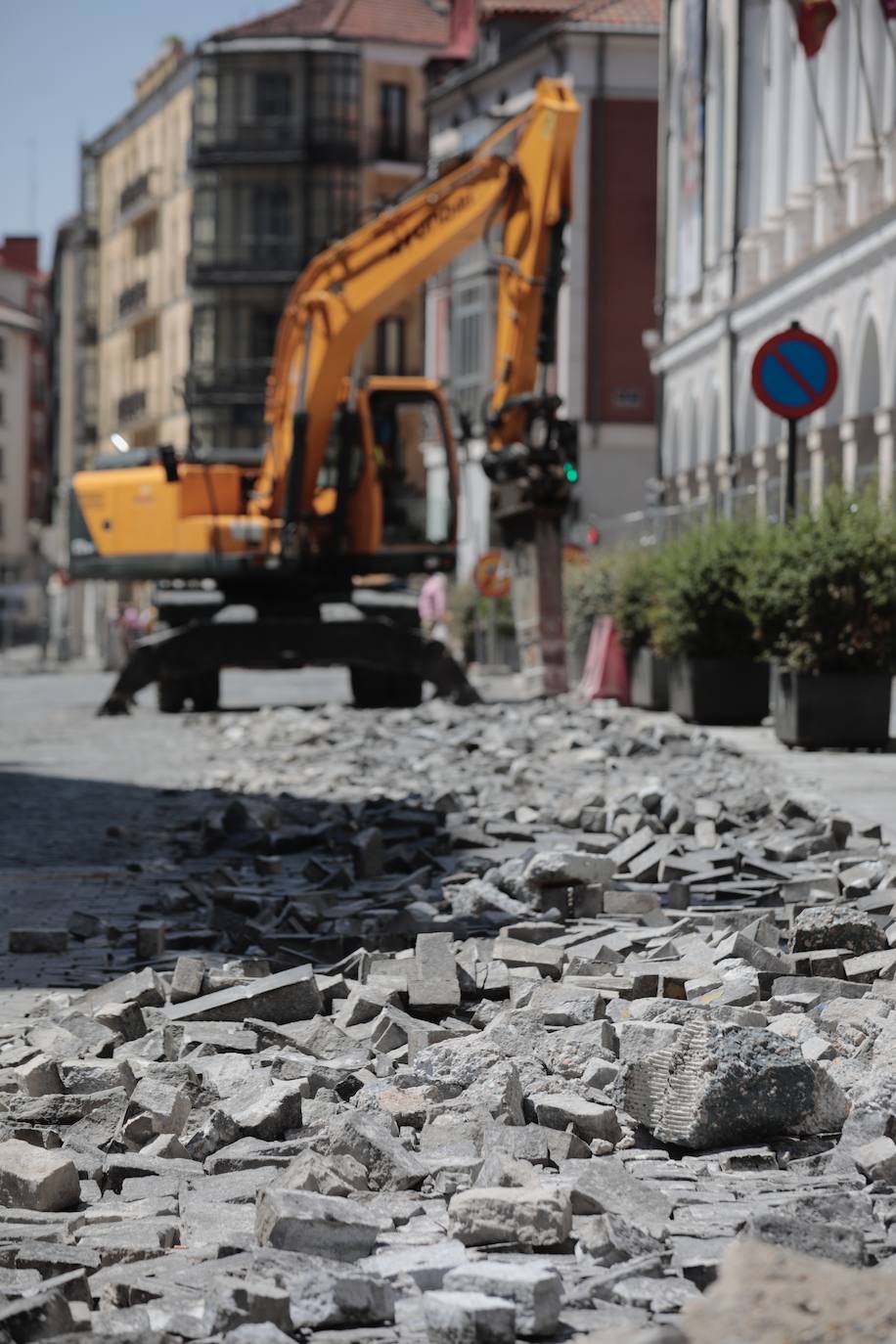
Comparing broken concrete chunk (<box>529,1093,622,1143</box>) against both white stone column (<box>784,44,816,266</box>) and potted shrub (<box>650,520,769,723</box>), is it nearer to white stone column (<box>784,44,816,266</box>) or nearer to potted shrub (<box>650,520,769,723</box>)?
potted shrub (<box>650,520,769,723</box>)

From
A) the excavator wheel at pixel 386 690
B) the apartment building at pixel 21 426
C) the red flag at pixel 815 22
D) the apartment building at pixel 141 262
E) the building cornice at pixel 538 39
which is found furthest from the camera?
the apartment building at pixel 21 426

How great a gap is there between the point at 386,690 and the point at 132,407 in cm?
6849

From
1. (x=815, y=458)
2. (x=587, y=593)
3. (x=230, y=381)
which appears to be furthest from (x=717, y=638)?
(x=230, y=381)

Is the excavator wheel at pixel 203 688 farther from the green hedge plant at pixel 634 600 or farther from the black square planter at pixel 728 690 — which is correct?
the black square planter at pixel 728 690

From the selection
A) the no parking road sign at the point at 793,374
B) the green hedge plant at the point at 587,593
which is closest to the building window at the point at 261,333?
the green hedge plant at the point at 587,593

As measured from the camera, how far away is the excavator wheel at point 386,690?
25.2m

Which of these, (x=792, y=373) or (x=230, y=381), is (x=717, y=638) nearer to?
(x=792, y=373)

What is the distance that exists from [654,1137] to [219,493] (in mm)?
21191

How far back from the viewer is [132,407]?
91875 mm

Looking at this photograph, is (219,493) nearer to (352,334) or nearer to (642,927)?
→ (352,334)

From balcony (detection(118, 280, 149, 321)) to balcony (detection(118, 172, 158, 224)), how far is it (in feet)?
8.87

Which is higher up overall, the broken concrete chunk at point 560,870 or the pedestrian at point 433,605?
the pedestrian at point 433,605

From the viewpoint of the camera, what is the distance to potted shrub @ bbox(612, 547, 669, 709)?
22.9 metres

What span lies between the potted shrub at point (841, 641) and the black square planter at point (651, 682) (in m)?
5.94
